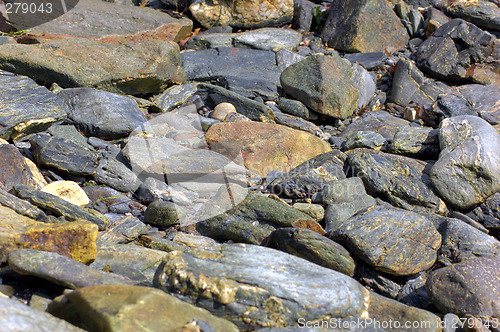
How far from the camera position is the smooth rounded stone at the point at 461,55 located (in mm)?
7867

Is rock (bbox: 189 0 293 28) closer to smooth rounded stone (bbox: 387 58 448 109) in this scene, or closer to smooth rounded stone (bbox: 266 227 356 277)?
smooth rounded stone (bbox: 387 58 448 109)

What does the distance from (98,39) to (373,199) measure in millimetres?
5119

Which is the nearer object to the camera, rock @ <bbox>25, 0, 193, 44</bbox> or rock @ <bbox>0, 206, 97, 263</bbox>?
rock @ <bbox>0, 206, 97, 263</bbox>

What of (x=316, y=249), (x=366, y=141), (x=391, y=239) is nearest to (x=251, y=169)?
(x=366, y=141)

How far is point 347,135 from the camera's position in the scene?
6547mm

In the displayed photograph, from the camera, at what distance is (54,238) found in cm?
297

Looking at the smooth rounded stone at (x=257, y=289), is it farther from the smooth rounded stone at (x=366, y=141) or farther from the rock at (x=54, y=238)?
the smooth rounded stone at (x=366, y=141)

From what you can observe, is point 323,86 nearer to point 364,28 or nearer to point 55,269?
point 364,28

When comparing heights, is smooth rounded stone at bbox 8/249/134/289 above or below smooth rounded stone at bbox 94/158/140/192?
above

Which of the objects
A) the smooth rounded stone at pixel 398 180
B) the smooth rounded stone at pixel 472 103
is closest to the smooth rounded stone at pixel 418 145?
the smooth rounded stone at pixel 398 180

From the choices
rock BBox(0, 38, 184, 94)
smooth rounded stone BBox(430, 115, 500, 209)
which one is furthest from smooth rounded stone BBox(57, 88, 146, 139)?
smooth rounded stone BBox(430, 115, 500, 209)

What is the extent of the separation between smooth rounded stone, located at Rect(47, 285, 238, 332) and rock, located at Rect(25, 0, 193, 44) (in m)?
5.35

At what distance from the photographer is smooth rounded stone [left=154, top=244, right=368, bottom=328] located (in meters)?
2.40

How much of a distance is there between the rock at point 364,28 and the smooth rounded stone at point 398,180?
4.05m
